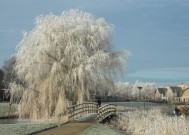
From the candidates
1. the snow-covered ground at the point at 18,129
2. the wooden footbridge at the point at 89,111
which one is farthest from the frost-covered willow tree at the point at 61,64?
the snow-covered ground at the point at 18,129

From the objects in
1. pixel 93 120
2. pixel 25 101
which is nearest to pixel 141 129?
pixel 93 120

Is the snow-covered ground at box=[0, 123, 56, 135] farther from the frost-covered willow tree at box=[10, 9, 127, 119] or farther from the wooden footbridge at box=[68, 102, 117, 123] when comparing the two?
the frost-covered willow tree at box=[10, 9, 127, 119]

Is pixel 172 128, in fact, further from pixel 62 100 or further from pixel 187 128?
pixel 62 100

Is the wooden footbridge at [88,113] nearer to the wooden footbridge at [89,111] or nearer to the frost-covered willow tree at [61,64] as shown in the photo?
the wooden footbridge at [89,111]

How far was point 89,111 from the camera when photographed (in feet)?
125

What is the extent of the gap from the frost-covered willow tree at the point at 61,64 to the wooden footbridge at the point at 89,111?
345 cm

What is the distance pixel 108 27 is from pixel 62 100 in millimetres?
9832

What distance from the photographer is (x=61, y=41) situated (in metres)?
43.5

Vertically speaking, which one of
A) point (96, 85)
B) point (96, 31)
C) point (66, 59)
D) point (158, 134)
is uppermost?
point (96, 31)

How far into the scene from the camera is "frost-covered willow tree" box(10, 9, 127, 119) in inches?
1647

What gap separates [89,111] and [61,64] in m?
6.83

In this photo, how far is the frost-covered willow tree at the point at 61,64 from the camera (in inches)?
1647

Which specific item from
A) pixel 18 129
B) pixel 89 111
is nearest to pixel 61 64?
pixel 89 111

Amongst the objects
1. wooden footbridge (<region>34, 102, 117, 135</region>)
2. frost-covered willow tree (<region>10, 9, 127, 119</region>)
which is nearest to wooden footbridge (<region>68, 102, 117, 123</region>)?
wooden footbridge (<region>34, 102, 117, 135</region>)
